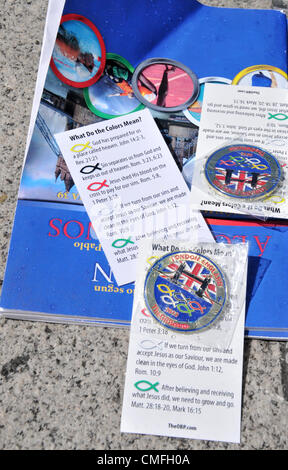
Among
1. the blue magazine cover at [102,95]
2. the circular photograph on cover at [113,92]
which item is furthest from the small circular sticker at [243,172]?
the circular photograph on cover at [113,92]

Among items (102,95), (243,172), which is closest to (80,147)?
(102,95)

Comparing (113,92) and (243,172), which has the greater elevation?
(113,92)

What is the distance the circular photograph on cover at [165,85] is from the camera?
63 centimetres

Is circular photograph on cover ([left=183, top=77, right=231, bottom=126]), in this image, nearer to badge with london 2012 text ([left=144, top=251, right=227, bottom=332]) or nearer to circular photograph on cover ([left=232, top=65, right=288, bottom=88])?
circular photograph on cover ([left=232, top=65, right=288, bottom=88])

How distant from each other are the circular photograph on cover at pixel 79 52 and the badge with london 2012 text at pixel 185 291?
31 cm

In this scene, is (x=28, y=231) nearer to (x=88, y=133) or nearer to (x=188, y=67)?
(x=88, y=133)

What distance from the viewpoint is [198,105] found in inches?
24.9

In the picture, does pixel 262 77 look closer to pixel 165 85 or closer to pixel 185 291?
pixel 165 85

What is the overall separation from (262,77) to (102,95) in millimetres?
246

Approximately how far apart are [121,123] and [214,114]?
0.14 metres

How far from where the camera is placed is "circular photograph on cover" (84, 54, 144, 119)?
625mm

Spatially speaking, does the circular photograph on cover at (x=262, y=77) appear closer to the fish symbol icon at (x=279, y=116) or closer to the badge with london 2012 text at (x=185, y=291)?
the fish symbol icon at (x=279, y=116)

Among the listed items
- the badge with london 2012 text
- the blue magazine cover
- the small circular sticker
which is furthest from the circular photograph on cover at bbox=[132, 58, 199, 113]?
the badge with london 2012 text

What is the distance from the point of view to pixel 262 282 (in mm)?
536
